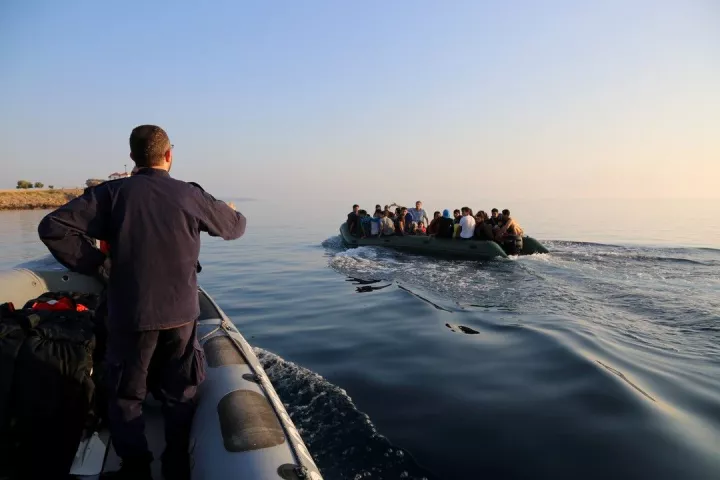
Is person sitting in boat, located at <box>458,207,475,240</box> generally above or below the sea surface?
above

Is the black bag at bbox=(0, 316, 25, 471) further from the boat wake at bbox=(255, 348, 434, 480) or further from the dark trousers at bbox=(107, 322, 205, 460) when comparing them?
the boat wake at bbox=(255, 348, 434, 480)

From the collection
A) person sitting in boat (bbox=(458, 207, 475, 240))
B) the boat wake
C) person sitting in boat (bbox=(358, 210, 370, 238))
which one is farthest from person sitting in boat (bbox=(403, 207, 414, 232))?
the boat wake

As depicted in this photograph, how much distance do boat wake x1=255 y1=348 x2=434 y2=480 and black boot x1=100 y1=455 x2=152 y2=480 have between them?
1.16 m

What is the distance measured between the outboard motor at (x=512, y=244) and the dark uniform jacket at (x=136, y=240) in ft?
41.7

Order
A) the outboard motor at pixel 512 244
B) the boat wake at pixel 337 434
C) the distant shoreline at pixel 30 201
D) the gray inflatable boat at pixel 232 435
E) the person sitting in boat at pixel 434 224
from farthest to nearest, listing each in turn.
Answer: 1. the distant shoreline at pixel 30 201
2. the person sitting in boat at pixel 434 224
3. the outboard motor at pixel 512 244
4. the boat wake at pixel 337 434
5. the gray inflatable boat at pixel 232 435

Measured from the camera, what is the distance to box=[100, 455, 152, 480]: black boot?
2.24m

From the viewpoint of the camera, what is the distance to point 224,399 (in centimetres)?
267

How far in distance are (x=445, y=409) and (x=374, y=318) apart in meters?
3.17

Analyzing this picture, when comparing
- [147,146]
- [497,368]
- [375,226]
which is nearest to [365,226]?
[375,226]

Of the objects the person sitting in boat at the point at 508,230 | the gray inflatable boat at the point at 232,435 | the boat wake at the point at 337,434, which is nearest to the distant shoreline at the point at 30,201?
the person sitting in boat at the point at 508,230

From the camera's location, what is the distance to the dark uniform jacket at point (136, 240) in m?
2.03

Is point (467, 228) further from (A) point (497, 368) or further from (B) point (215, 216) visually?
(B) point (215, 216)

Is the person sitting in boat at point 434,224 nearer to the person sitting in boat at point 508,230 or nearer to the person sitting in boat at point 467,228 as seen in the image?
the person sitting in boat at point 467,228

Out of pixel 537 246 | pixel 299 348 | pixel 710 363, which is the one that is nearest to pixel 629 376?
pixel 710 363
